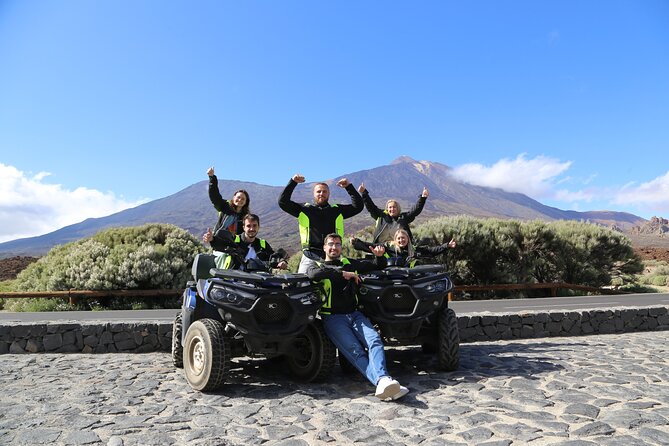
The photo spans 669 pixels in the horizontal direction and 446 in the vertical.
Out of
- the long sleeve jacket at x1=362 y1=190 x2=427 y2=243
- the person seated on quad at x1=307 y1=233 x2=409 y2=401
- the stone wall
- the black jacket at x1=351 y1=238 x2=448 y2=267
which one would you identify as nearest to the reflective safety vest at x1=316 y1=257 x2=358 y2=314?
the person seated on quad at x1=307 y1=233 x2=409 y2=401

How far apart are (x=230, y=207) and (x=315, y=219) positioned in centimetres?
161

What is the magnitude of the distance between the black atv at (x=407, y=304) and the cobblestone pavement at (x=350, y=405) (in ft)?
1.40

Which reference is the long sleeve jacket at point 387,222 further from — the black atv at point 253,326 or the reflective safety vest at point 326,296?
the black atv at point 253,326

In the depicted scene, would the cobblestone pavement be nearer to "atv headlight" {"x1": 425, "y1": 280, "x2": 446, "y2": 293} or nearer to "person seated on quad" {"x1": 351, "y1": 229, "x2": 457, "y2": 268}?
"atv headlight" {"x1": 425, "y1": 280, "x2": 446, "y2": 293}

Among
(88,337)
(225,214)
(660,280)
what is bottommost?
(660,280)

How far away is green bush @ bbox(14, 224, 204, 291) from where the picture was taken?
1775 cm

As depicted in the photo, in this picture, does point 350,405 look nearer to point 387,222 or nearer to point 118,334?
point 387,222

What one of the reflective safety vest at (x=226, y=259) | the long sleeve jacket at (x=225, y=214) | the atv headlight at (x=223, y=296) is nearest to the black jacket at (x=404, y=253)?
the reflective safety vest at (x=226, y=259)

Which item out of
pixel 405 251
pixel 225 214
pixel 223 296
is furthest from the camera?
pixel 225 214

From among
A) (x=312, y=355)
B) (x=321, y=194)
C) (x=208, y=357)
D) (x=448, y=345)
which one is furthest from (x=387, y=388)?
(x=321, y=194)

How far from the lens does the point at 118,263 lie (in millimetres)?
18172

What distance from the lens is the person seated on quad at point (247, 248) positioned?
638cm

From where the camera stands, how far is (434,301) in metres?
6.51

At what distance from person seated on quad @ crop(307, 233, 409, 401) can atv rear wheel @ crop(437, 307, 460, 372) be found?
878 millimetres
